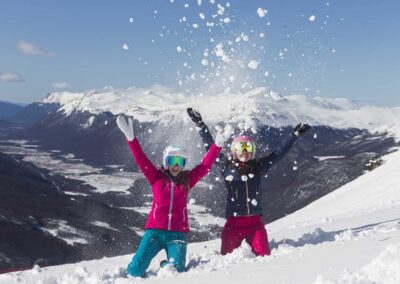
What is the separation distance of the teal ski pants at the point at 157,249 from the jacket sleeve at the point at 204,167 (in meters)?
1.05

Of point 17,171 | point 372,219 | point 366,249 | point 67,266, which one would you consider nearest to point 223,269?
point 366,249

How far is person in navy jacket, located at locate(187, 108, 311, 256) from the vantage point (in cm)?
973

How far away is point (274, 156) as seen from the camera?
10375 mm

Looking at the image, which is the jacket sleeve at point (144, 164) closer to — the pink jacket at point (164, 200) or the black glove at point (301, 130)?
the pink jacket at point (164, 200)

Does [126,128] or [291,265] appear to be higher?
[126,128]

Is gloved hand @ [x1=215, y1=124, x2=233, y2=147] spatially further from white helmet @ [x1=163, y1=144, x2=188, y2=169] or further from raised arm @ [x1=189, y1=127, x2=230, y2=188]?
white helmet @ [x1=163, y1=144, x2=188, y2=169]

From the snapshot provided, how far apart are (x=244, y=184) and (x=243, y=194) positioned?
201 mm

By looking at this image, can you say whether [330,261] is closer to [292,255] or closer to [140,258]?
[292,255]

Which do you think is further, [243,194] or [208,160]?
[243,194]

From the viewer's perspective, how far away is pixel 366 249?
23.3 ft

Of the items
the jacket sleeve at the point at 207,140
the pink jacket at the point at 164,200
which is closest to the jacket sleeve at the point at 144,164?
the pink jacket at the point at 164,200

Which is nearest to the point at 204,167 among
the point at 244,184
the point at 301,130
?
the point at 244,184

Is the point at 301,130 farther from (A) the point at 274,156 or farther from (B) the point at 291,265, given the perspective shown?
(B) the point at 291,265

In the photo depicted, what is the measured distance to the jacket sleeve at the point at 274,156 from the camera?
10.2 meters
